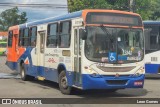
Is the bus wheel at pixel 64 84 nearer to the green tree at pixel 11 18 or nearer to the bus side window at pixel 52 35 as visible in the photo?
the bus side window at pixel 52 35

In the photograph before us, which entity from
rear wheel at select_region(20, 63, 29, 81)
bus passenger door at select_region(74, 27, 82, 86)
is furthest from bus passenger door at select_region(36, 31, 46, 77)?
bus passenger door at select_region(74, 27, 82, 86)

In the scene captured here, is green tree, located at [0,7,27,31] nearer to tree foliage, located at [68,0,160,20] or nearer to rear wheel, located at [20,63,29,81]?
tree foliage, located at [68,0,160,20]

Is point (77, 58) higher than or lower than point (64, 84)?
higher

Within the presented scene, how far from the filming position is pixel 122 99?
41.2 feet

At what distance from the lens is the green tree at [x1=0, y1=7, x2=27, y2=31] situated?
12325 centimetres

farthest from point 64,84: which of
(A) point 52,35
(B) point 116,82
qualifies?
(A) point 52,35

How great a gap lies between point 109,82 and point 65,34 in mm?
2665

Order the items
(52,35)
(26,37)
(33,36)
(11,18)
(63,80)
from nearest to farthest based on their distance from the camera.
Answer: (63,80) → (52,35) → (33,36) → (26,37) → (11,18)

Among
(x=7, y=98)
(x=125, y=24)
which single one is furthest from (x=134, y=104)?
(x=7, y=98)

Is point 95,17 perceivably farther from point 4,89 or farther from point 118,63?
point 4,89

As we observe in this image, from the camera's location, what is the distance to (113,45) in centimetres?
1259

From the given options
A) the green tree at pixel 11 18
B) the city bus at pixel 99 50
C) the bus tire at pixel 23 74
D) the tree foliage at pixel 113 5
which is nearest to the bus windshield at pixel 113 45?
the city bus at pixel 99 50

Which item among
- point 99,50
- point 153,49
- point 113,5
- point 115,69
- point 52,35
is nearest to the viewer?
point 99,50

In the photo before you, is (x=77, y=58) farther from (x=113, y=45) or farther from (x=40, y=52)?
(x=40, y=52)
